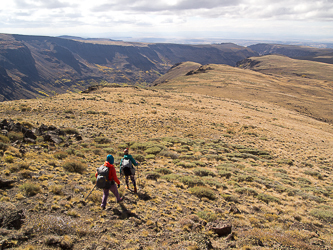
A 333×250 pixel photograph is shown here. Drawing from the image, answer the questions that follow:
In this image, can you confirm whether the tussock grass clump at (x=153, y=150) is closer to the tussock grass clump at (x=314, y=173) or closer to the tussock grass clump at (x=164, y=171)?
the tussock grass clump at (x=164, y=171)

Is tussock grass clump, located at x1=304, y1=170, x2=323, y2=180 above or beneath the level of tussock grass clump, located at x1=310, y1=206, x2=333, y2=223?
beneath

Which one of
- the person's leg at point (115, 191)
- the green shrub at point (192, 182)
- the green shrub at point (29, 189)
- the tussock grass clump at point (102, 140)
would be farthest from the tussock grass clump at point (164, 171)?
the tussock grass clump at point (102, 140)

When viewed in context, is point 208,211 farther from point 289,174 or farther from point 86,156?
point 289,174

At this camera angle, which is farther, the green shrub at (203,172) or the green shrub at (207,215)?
the green shrub at (203,172)

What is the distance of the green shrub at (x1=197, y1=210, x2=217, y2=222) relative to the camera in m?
8.71

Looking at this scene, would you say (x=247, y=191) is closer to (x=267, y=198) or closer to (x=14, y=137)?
(x=267, y=198)

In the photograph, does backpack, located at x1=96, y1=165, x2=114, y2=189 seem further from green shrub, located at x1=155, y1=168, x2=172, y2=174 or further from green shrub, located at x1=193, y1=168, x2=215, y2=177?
green shrub, located at x1=193, y1=168, x2=215, y2=177

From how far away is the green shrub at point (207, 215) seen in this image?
8.71 m

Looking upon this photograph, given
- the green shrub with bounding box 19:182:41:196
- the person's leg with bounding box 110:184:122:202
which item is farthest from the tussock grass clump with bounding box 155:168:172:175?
the green shrub with bounding box 19:182:41:196

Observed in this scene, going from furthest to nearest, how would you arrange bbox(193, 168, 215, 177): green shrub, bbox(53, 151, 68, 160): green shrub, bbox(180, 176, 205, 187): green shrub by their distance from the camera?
bbox(193, 168, 215, 177): green shrub, bbox(53, 151, 68, 160): green shrub, bbox(180, 176, 205, 187): green shrub

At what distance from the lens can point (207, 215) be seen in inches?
352

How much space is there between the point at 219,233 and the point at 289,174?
13.8m

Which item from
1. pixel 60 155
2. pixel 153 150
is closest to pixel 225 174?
pixel 153 150

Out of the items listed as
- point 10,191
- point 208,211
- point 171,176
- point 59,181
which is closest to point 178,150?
point 171,176
